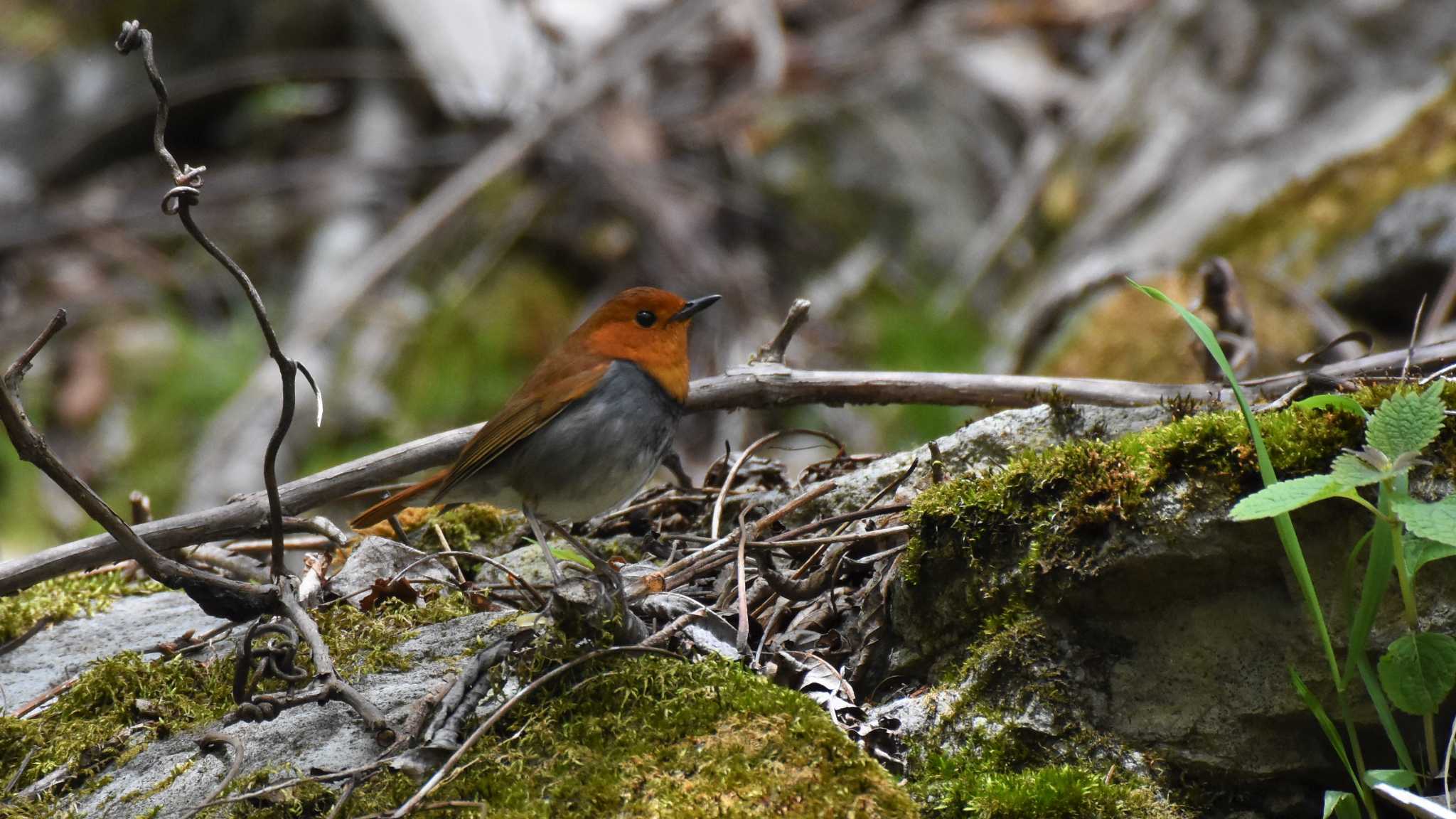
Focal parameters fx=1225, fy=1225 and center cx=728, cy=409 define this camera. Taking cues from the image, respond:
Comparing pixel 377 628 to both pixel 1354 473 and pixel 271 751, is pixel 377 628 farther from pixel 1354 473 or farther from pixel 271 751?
pixel 1354 473

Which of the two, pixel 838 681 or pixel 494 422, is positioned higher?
pixel 494 422

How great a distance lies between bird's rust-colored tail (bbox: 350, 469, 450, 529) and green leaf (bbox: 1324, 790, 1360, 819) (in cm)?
230

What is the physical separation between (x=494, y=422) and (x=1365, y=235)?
424 cm

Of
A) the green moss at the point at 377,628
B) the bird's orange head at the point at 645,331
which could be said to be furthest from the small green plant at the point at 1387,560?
A: the bird's orange head at the point at 645,331

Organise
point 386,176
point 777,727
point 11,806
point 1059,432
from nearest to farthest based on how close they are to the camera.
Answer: point 777,727 < point 11,806 < point 1059,432 < point 386,176

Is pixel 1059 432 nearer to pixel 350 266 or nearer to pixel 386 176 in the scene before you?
pixel 350 266

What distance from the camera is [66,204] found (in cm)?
930

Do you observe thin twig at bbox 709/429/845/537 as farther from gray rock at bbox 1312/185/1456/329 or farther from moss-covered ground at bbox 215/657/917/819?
gray rock at bbox 1312/185/1456/329

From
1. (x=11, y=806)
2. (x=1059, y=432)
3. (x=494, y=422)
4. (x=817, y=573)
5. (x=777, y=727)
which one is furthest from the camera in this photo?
(x=494, y=422)

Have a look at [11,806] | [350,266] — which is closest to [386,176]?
[350,266]

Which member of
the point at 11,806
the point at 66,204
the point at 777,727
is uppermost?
the point at 66,204

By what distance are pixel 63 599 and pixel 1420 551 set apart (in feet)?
10.6

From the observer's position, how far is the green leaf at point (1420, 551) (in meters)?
1.94

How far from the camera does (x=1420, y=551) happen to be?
1973mm
